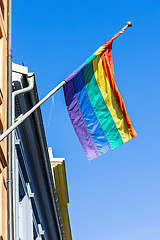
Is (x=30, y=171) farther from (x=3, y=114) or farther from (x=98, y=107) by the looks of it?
(x=3, y=114)

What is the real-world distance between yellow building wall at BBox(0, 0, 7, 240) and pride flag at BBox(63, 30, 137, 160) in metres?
1.68

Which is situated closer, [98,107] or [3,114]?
[3,114]

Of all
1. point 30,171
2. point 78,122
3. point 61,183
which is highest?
point 61,183

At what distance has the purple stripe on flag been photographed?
1394 centimetres

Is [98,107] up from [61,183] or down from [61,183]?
down

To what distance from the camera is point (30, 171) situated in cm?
1923

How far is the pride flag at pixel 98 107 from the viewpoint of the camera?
556 inches

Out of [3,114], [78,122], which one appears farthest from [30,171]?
[3,114]

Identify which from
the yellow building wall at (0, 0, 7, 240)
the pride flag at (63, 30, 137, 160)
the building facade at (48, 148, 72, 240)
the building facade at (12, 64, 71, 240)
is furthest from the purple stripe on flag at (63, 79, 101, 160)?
the building facade at (48, 148, 72, 240)

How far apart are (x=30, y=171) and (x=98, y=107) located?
18.6 ft

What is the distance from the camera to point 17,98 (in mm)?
16047

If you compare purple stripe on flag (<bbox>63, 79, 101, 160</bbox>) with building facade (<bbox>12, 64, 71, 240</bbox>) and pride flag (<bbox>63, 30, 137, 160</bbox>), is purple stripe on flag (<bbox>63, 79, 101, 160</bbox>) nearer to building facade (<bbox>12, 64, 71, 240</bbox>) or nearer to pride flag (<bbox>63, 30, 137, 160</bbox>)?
pride flag (<bbox>63, 30, 137, 160</bbox>)

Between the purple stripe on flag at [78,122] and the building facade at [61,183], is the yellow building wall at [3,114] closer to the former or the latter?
the purple stripe on flag at [78,122]

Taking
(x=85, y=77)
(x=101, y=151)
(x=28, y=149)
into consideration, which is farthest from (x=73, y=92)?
(x=28, y=149)
